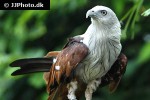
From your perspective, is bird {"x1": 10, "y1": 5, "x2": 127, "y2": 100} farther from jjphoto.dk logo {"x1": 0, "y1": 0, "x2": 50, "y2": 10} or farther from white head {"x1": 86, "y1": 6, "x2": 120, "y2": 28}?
jjphoto.dk logo {"x1": 0, "y1": 0, "x2": 50, "y2": 10}

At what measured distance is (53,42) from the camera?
855 centimetres

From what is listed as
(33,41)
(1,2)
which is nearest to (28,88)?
(33,41)

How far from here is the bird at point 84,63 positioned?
4414 millimetres

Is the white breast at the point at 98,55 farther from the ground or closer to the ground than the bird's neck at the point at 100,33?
closer to the ground

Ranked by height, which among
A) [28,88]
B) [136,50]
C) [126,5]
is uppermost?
[126,5]

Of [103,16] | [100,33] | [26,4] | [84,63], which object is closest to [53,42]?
[26,4]

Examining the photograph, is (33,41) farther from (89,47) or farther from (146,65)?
(89,47)

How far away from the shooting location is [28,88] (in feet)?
27.2

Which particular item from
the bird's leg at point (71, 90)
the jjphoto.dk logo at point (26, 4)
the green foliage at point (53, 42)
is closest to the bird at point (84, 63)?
the bird's leg at point (71, 90)

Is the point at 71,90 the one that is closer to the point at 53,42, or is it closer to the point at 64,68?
the point at 64,68

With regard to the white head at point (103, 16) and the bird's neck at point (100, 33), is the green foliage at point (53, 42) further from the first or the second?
the white head at point (103, 16)

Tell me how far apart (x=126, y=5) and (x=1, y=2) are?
250 cm

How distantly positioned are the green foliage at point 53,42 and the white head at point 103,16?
290 cm

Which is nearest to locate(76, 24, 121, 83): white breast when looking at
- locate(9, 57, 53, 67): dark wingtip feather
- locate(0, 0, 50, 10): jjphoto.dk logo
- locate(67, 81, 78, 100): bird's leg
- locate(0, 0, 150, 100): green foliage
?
locate(67, 81, 78, 100): bird's leg
